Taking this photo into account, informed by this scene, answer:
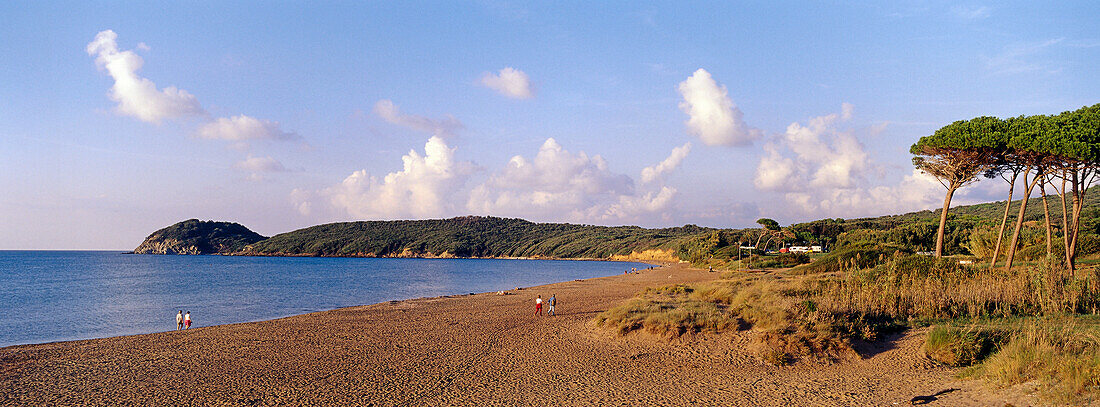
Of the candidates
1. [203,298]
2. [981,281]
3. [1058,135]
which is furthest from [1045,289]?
[203,298]

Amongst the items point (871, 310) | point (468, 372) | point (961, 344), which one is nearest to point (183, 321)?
point (468, 372)

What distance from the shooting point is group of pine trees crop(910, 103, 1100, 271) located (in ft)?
55.7

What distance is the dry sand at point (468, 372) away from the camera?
332 inches

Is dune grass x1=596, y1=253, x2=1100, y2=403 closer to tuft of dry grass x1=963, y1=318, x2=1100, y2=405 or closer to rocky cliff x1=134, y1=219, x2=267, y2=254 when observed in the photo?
tuft of dry grass x1=963, y1=318, x2=1100, y2=405

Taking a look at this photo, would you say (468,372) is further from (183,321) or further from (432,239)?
(432,239)

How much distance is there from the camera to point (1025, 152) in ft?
59.9

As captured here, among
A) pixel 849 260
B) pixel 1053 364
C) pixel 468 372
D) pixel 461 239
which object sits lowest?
pixel 468 372

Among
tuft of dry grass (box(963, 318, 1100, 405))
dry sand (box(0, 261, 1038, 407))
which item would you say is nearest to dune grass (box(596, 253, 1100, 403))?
tuft of dry grass (box(963, 318, 1100, 405))

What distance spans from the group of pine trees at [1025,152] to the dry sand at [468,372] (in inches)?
442

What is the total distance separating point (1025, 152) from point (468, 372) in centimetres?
1826

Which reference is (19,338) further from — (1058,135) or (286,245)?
(286,245)

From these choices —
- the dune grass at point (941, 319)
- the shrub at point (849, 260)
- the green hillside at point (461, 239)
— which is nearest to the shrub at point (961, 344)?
the dune grass at point (941, 319)

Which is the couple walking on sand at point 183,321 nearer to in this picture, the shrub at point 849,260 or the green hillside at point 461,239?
the shrub at point 849,260

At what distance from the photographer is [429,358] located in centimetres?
1184
